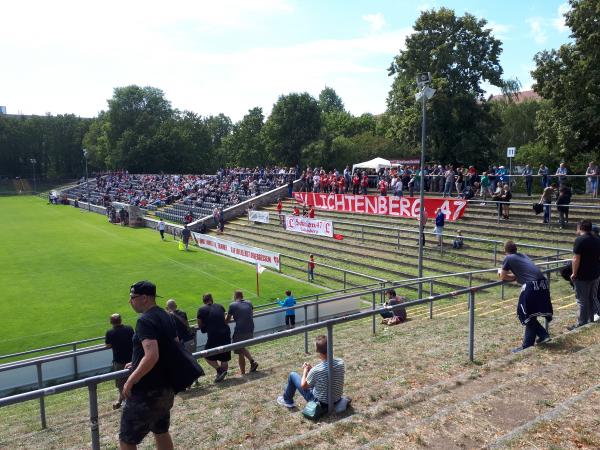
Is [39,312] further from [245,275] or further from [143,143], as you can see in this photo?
[143,143]

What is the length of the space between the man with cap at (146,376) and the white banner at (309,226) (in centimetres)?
2273

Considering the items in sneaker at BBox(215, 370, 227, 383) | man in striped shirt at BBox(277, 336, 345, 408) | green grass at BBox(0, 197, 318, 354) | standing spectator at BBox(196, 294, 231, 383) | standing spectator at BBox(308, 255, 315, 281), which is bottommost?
green grass at BBox(0, 197, 318, 354)

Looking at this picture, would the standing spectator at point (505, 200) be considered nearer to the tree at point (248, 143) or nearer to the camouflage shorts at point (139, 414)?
the camouflage shorts at point (139, 414)

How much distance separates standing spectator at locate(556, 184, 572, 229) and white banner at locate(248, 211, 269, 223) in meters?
18.9

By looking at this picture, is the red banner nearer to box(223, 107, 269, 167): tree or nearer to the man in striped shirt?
the man in striped shirt

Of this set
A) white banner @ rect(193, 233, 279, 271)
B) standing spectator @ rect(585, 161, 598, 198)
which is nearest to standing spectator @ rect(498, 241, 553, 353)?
standing spectator @ rect(585, 161, 598, 198)

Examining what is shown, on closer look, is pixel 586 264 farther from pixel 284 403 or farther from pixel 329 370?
pixel 284 403

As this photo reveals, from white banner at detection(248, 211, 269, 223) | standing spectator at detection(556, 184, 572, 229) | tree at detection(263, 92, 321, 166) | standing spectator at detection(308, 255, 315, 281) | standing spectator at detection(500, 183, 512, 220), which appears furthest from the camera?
tree at detection(263, 92, 321, 166)

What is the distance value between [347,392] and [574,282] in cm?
414

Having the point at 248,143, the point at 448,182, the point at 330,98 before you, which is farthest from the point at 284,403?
the point at 330,98

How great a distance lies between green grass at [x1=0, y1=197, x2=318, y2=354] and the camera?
17.1m

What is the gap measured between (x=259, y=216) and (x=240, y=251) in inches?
295

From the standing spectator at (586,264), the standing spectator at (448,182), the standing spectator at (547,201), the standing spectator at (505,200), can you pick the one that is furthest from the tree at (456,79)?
the standing spectator at (586,264)

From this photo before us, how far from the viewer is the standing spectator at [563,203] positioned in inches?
736
